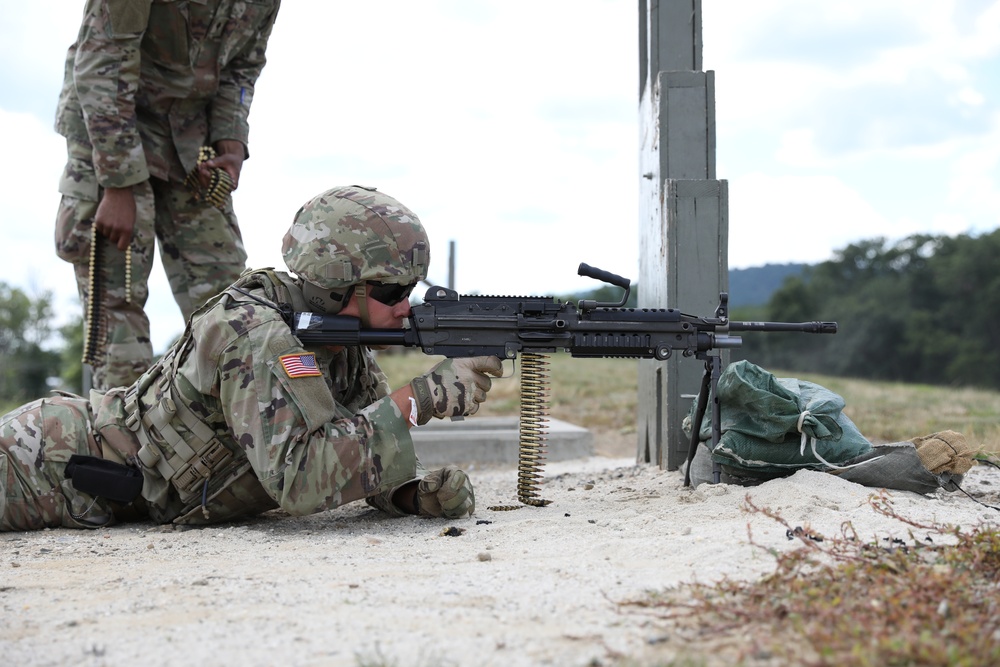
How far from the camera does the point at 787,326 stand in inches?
164

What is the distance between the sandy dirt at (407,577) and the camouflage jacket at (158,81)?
221cm

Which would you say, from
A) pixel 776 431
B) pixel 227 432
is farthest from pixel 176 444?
pixel 776 431

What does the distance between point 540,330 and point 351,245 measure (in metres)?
0.88

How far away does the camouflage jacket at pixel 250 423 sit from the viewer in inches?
143

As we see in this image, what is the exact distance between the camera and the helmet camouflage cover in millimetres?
3777

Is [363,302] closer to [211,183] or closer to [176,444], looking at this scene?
[176,444]

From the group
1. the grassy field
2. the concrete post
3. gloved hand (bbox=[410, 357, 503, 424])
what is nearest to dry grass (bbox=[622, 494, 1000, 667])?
gloved hand (bbox=[410, 357, 503, 424])

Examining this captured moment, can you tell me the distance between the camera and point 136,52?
5.24 meters

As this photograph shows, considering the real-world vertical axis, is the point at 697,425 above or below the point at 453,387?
below

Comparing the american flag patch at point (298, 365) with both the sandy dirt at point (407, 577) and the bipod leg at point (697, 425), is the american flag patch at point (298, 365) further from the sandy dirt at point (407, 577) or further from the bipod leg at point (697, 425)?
the bipod leg at point (697, 425)

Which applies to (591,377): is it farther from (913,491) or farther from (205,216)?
(913,491)

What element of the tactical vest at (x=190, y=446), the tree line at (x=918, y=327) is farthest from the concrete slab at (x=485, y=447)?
the tree line at (x=918, y=327)

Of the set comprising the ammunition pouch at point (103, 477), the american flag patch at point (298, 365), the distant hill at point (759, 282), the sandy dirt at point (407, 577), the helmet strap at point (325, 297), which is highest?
the distant hill at point (759, 282)

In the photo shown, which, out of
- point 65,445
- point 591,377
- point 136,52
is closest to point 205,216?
point 136,52
